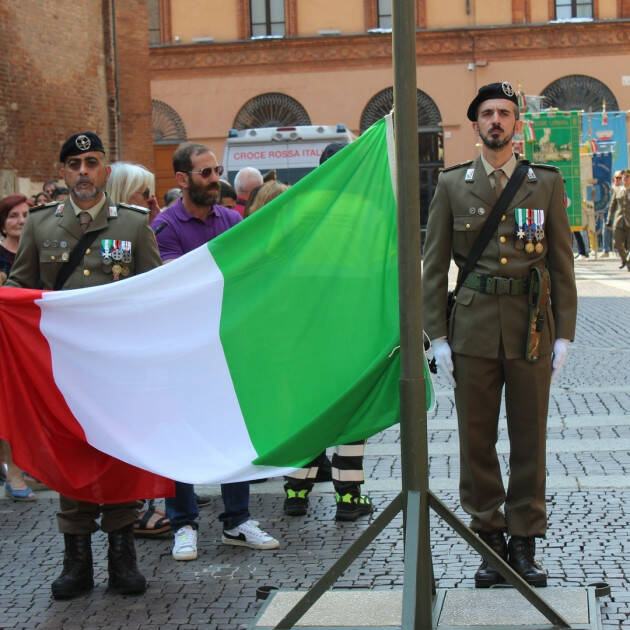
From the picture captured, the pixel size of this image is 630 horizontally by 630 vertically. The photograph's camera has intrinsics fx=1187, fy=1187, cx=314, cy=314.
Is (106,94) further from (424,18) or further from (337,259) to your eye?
(424,18)

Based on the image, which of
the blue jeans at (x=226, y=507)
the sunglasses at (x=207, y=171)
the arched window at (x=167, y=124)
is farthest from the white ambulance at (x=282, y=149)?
the arched window at (x=167, y=124)

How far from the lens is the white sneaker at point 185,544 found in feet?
18.9

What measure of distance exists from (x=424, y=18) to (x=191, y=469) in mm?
37201

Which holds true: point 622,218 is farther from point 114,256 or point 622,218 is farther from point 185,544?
point 114,256

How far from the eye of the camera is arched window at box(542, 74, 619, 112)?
3862 centimetres

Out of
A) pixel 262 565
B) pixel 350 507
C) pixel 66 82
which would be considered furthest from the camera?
pixel 66 82

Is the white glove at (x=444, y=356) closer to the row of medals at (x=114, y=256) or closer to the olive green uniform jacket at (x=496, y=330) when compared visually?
the olive green uniform jacket at (x=496, y=330)

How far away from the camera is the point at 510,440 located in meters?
5.01

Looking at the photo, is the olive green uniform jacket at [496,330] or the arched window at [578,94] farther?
the arched window at [578,94]

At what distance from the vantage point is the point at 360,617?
4629 mm

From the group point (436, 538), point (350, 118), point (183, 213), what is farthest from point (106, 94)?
point (350, 118)

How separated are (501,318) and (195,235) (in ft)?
6.87

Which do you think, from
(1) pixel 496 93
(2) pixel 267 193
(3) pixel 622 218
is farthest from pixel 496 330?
(3) pixel 622 218

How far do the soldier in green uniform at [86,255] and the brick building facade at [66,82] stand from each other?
503 inches
